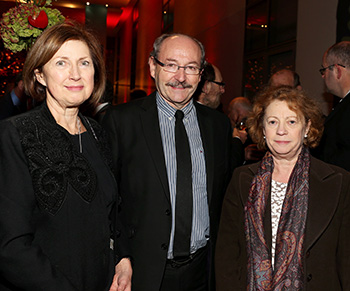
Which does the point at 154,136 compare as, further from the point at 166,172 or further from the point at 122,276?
the point at 122,276

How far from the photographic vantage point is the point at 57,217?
4.54 feet

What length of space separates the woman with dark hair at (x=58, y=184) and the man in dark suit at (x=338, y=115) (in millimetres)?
1998

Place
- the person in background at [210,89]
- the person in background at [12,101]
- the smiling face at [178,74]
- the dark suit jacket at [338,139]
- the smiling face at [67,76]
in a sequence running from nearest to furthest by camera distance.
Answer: the smiling face at [67,76] < the smiling face at [178,74] < the dark suit jacket at [338,139] < the person in background at [210,89] < the person in background at [12,101]

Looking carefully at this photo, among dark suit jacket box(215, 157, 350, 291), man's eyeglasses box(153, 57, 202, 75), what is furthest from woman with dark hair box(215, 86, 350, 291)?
man's eyeglasses box(153, 57, 202, 75)

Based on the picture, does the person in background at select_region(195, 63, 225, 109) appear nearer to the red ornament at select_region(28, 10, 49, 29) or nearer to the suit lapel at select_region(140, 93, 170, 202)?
the suit lapel at select_region(140, 93, 170, 202)

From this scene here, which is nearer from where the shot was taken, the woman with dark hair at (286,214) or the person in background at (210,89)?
the woman with dark hair at (286,214)

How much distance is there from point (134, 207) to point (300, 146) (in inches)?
39.3

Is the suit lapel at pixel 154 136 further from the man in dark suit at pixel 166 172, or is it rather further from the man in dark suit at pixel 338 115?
the man in dark suit at pixel 338 115

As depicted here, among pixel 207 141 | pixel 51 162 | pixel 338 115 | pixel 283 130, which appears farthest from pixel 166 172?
pixel 338 115

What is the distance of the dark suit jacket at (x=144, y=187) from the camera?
6.63 feet

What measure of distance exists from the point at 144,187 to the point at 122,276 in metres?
0.48

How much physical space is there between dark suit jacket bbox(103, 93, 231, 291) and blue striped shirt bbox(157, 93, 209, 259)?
0.12 ft

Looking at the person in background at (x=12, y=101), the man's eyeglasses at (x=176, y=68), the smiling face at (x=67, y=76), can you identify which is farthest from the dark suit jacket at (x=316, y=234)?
the person in background at (x=12, y=101)

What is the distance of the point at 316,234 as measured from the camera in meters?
1.92
